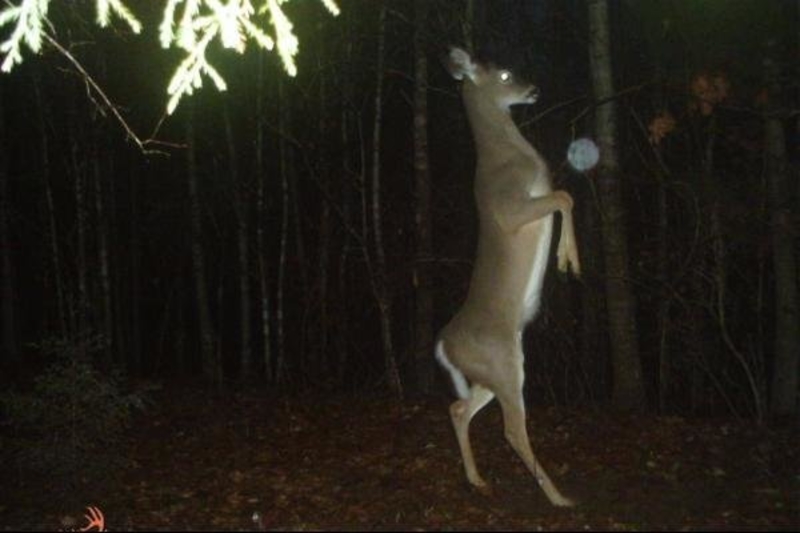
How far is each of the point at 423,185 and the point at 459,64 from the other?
4594mm

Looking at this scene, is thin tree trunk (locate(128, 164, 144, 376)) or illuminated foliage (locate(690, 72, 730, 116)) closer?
illuminated foliage (locate(690, 72, 730, 116))

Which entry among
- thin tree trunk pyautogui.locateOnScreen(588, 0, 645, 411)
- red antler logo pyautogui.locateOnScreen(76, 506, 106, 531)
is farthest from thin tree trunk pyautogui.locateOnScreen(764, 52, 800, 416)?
red antler logo pyautogui.locateOnScreen(76, 506, 106, 531)

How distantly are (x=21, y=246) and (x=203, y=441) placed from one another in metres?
18.3

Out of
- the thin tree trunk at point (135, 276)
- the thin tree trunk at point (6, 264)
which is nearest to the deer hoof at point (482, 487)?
the thin tree trunk at point (6, 264)

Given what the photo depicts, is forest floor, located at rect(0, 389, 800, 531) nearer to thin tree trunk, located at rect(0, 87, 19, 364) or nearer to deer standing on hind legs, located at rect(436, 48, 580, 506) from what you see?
deer standing on hind legs, located at rect(436, 48, 580, 506)

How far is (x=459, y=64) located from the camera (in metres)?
6.74

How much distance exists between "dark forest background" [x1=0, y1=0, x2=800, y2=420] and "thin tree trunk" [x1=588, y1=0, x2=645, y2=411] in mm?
100

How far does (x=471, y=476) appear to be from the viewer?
6633 mm

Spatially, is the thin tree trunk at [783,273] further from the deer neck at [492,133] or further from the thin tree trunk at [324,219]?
the thin tree trunk at [324,219]

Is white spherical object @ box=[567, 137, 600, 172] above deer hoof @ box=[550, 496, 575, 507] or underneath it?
above

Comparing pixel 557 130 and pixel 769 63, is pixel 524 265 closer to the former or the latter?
pixel 769 63

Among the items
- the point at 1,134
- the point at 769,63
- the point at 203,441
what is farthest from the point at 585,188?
the point at 1,134

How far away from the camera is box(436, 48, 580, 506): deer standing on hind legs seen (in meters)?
6.24

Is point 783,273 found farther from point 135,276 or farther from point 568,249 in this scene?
point 135,276
